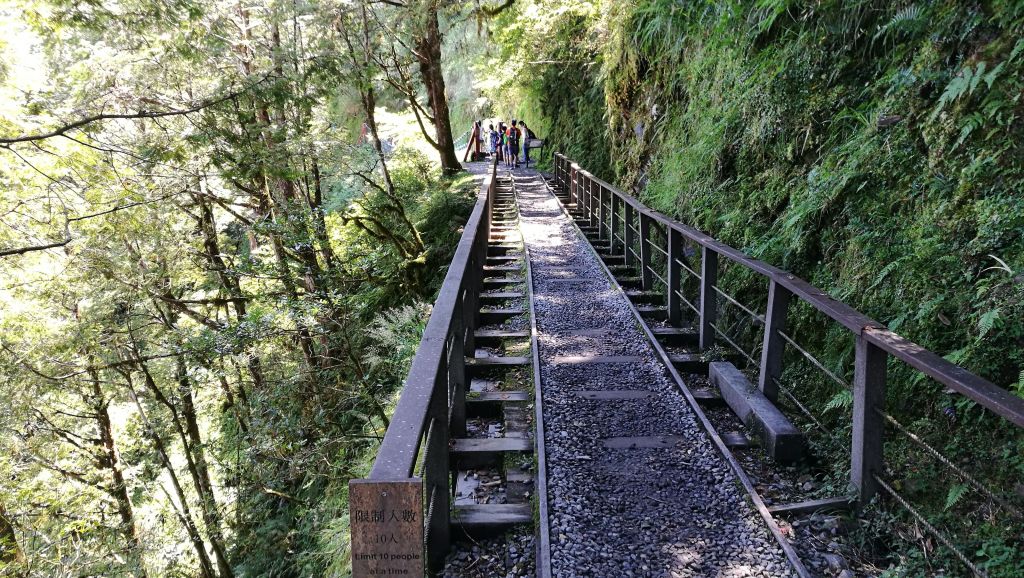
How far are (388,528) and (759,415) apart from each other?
3117mm

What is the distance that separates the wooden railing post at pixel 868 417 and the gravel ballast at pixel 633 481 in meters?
0.58

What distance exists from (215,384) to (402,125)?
29.0 feet

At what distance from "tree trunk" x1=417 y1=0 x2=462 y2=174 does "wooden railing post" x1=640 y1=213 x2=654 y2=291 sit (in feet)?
30.4

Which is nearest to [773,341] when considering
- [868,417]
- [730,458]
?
[730,458]

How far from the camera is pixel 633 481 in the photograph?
364 centimetres

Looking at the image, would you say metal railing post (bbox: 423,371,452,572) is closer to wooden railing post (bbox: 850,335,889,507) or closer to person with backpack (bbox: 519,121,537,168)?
wooden railing post (bbox: 850,335,889,507)

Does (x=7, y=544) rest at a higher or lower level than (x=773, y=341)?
lower

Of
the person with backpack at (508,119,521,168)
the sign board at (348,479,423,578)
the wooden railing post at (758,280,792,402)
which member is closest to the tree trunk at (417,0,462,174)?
the person with backpack at (508,119,521,168)

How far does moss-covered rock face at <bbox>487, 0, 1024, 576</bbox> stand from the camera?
9.92 ft

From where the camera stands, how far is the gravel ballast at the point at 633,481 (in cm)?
297

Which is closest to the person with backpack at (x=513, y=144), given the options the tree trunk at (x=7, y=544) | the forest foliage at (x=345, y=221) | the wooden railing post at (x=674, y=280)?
the forest foliage at (x=345, y=221)

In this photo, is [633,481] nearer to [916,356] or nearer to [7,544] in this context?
[916,356]

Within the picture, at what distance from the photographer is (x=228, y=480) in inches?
459

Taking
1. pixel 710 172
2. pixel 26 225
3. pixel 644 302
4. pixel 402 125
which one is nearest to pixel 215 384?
pixel 26 225
